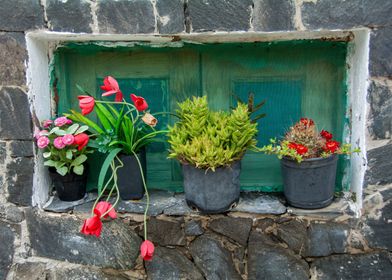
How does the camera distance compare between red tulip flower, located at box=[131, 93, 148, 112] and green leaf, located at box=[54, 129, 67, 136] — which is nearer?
red tulip flower, located at box=[131, 93, 148, 112]

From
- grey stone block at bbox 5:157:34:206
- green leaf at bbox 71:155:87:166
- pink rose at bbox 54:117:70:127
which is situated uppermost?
pink rose at bbox 54:117:70:127

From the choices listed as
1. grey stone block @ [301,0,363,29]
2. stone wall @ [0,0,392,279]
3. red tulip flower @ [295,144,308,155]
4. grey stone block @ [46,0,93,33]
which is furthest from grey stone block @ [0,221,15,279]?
grey stone block @ [301,0,363,29]

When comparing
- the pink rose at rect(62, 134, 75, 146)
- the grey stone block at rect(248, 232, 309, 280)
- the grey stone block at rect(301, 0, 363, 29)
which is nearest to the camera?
the grey stone block at rect(301, 0, 363, 29)

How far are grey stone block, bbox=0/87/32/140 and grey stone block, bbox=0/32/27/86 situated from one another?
40 millimetres

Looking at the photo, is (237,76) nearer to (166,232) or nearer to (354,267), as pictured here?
(166,232)

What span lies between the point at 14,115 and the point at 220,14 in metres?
0.93

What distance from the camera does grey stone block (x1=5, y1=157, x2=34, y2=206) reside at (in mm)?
2010

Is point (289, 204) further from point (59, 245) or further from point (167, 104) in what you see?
point (59, 245)

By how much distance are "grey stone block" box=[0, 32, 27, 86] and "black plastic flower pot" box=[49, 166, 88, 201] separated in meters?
0.41

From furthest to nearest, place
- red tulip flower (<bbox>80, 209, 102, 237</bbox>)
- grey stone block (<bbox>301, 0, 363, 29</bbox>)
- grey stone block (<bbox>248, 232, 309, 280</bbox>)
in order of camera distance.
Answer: grey stone block (<bbox>248, 232, 309, 280</bbox>)
grey stone block (<bbox>301, 0, 363, 29</bbox>)
red tulip flower (<bbox>80, 209, 102, 237</bbox>)

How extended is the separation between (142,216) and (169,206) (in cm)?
12

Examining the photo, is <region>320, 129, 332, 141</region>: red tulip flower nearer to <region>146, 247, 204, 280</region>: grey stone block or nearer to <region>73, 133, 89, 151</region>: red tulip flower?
<region>146, 247, 204, 280</region>: grey stone block

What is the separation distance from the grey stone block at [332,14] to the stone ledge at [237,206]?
0.73 m

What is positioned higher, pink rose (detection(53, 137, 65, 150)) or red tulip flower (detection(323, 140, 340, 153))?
pink rose (detection(53, 137, 65, 150))
